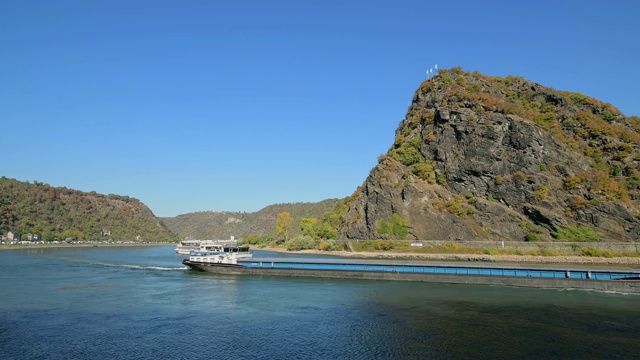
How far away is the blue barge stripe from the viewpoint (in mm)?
49719

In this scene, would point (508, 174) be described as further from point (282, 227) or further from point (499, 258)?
point (282, 227)

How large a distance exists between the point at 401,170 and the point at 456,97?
27.5 meters

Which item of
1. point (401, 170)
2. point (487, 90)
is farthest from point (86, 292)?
point (487, 90)

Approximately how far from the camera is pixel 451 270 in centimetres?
5919

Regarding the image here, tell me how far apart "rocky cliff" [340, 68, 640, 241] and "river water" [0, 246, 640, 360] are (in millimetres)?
51725

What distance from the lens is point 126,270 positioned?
7331cm

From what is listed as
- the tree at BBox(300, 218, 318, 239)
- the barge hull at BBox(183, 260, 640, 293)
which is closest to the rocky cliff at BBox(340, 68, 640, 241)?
the tree at BBox(300, 218, 318, 239)

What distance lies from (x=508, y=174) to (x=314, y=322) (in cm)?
8629

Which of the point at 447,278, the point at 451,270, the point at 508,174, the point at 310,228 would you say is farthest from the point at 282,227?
the point at 447,278

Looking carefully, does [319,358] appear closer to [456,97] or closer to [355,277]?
[355,277]

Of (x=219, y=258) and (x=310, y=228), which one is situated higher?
(x=310, y=228)

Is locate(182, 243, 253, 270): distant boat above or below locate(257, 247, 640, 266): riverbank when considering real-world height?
above

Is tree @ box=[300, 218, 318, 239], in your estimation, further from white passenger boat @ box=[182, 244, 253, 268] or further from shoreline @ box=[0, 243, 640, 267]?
white passenger boat @ box=[182, 244, 253, 268]

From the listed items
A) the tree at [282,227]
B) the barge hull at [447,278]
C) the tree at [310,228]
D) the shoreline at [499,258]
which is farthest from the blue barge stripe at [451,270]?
the tree at [282,227]
